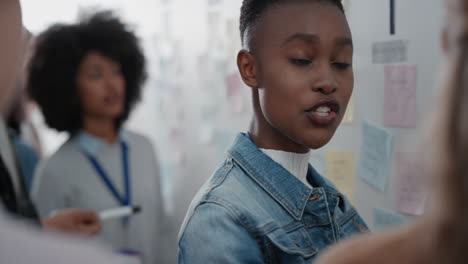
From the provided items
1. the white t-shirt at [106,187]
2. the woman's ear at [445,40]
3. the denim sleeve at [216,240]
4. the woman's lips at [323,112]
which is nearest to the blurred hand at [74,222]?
the white t-shirt at [106,187]

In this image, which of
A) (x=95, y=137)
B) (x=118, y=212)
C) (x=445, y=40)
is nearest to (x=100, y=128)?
(x=95, y=137)

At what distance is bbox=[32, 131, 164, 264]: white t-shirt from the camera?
1.39 m

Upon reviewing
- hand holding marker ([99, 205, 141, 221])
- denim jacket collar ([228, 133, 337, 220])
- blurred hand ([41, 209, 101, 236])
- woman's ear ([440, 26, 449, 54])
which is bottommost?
hand holding marker ([99, 205, 141, 221])

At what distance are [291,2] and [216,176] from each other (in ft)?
0.79

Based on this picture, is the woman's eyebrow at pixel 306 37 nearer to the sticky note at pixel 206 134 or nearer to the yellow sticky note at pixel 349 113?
the yellow sticky note at pixel 349 113

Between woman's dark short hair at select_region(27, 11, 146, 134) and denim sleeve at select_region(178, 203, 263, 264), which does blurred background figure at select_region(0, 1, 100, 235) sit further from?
woman's dark short hair at select_region(27, 11, 146, 134)

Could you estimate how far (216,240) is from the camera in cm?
56

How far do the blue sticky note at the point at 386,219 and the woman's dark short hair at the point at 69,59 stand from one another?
3.59ft

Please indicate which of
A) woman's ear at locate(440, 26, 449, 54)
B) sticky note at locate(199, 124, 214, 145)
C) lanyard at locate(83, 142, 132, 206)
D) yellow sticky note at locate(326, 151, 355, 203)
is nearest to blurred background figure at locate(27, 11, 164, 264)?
lanyard at locate(83, 142, 132, 206)

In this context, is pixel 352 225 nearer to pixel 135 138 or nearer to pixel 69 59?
pixel 135 138

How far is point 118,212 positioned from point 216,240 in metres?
0.91

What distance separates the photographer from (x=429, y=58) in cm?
66

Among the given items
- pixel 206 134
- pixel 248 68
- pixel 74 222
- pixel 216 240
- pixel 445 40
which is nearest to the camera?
pixel 445 40

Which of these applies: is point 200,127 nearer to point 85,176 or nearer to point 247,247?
point 85,176
